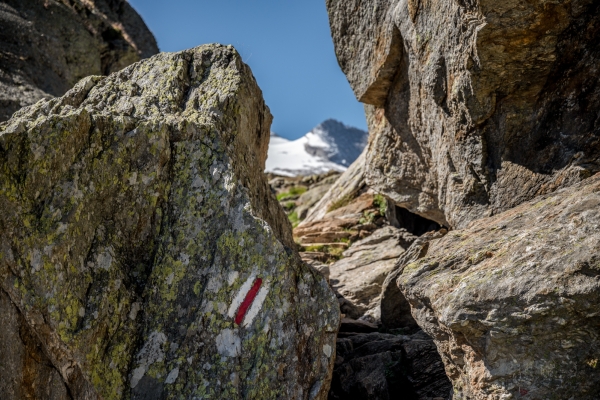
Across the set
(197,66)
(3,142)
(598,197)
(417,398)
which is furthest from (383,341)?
(3,142)

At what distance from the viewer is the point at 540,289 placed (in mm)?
7137

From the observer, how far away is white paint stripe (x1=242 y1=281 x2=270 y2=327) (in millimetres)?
8312

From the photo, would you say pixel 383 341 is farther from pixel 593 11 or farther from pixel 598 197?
pixel 593 11

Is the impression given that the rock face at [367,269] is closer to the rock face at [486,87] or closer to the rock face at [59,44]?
the rock face at [486,87]

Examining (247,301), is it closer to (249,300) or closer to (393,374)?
(249,300)

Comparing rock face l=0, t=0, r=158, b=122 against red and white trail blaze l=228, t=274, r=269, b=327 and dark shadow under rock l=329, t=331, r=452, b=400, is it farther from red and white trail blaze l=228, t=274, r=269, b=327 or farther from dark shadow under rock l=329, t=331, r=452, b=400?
dark shadow under rock l=329, t=331, r=452, b=400

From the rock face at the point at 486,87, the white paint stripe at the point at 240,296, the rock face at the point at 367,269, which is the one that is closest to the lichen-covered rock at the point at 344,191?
the rock face at the point at 367,269

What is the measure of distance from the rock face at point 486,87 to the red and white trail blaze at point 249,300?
591 centimetres

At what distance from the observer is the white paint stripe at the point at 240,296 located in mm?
8367

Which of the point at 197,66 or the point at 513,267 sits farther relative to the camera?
the point at 197,66

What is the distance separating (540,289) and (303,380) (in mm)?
3827

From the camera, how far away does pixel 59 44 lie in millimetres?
28500

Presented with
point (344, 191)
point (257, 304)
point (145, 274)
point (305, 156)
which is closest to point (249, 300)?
point (257, 304)

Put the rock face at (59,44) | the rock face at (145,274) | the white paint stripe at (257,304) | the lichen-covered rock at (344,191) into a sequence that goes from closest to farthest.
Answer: the rock face at (145,274) < the white paint stripe at (257,304) < the rock face at (59,44) < the lichen-covered rock at (344,191)
